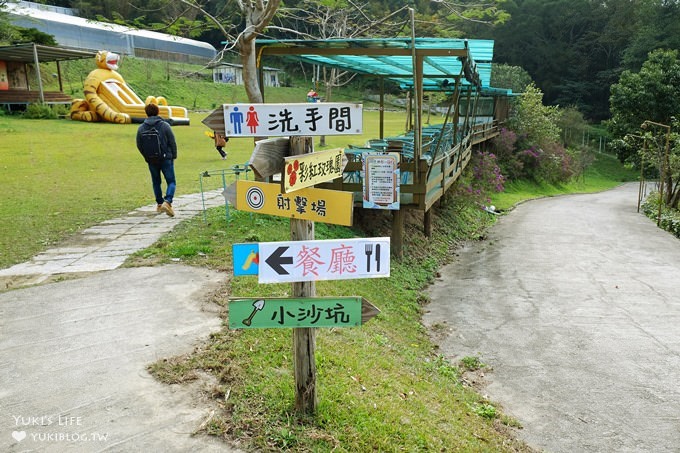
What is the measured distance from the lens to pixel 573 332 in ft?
24.6

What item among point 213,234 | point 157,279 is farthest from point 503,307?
point 157,279

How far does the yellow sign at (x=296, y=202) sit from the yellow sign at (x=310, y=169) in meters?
0.10

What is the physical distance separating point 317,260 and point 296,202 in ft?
1.30

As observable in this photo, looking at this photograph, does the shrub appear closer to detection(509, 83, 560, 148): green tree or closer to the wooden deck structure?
detection(509, 83, 560, 148): green tree

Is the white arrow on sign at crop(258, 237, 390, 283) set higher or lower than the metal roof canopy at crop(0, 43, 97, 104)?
lower

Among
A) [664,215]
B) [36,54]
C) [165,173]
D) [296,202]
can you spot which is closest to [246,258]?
[296,202]

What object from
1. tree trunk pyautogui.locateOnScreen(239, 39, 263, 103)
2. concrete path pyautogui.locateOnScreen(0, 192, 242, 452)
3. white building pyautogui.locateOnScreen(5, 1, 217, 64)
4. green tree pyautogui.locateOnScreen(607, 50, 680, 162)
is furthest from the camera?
white building pyautogui.locateOnScreen(5, 1, 217, 64)

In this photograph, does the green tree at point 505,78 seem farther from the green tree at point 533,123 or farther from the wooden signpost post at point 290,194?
the wooden signpost post at point 290,194

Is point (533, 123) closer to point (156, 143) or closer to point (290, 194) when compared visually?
point (156, 143)

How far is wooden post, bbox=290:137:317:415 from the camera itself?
3.54 meters

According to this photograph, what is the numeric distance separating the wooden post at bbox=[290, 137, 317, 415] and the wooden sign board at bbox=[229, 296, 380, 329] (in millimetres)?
151

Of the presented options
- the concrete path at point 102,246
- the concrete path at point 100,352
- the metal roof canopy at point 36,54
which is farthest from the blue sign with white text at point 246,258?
the metal roof canopy at point 36,54

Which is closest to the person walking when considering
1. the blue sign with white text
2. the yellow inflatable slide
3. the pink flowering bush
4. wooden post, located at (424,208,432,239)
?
the blue sign with white text

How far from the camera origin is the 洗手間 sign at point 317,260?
330cm
